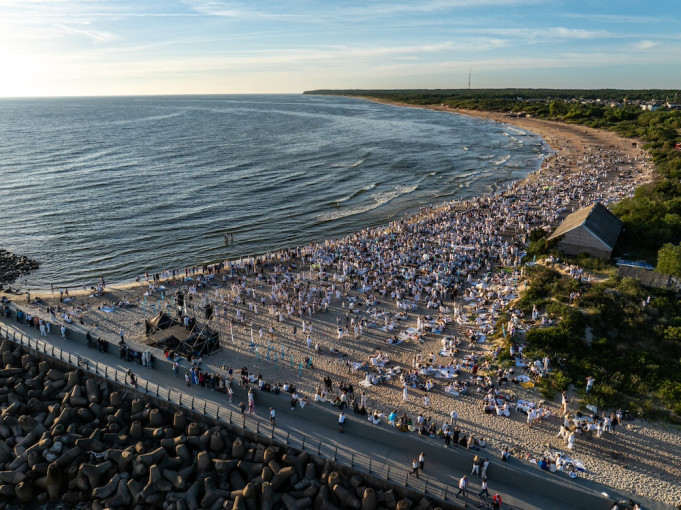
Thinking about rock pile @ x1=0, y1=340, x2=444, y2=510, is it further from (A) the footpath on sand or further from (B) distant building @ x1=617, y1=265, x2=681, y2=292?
(B) distant building @ x1=617, y1=265, x2=681, y2=292

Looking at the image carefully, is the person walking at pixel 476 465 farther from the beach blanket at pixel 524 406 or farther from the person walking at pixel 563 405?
the person walking at pixel 563 405

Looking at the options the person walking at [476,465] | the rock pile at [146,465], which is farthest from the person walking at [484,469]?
the rock pile at [146,465]

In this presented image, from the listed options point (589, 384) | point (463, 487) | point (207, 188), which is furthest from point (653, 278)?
point (207, 188)

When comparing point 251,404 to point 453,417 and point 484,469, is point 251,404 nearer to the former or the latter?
point 453,417

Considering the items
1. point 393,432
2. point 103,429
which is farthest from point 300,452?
point 103,429

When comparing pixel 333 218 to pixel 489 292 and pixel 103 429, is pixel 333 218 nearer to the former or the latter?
pixel 489 292
